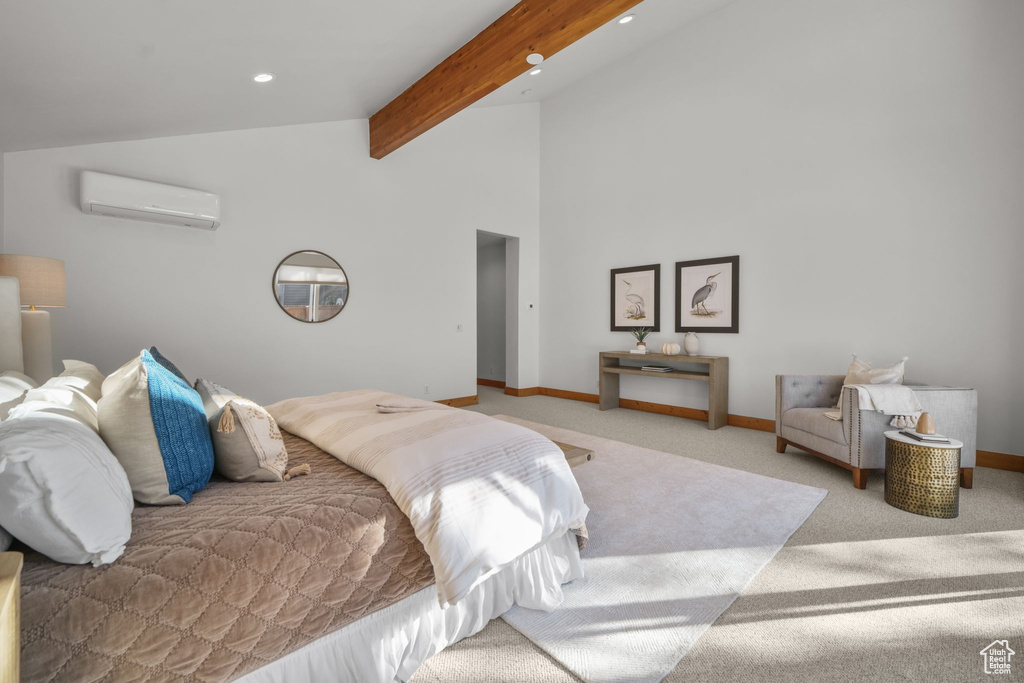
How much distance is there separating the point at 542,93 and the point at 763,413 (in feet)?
16.7

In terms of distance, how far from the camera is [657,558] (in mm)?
2104

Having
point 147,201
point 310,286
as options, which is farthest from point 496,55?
point 147,201

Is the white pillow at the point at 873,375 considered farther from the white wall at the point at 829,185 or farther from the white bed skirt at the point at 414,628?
the white bed skirt at the point at 414,628

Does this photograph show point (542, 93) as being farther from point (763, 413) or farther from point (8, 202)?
point (8, 202)

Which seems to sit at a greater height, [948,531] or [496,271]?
[496,271]

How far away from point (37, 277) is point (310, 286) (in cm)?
210

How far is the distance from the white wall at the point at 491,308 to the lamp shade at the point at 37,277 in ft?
17.8

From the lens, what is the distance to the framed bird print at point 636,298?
5473mm

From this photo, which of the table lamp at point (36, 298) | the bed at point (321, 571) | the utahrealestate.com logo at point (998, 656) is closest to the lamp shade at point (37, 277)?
the table lamp at point (36, 298)

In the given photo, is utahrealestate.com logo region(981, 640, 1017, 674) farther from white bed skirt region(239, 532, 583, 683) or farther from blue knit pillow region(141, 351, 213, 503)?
blue knit pillow region(141, 351, 213, 503)

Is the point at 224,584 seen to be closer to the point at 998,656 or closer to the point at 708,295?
the point at 998,656

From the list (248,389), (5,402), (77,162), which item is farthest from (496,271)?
(5,402)

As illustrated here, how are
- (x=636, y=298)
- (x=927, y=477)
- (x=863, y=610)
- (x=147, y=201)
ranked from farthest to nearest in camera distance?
1. (x=636, y=298)
2. (x=147, y=201)
3. (x=927, y=477)
4. (x=863, y=610)

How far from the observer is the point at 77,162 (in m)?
3.35
